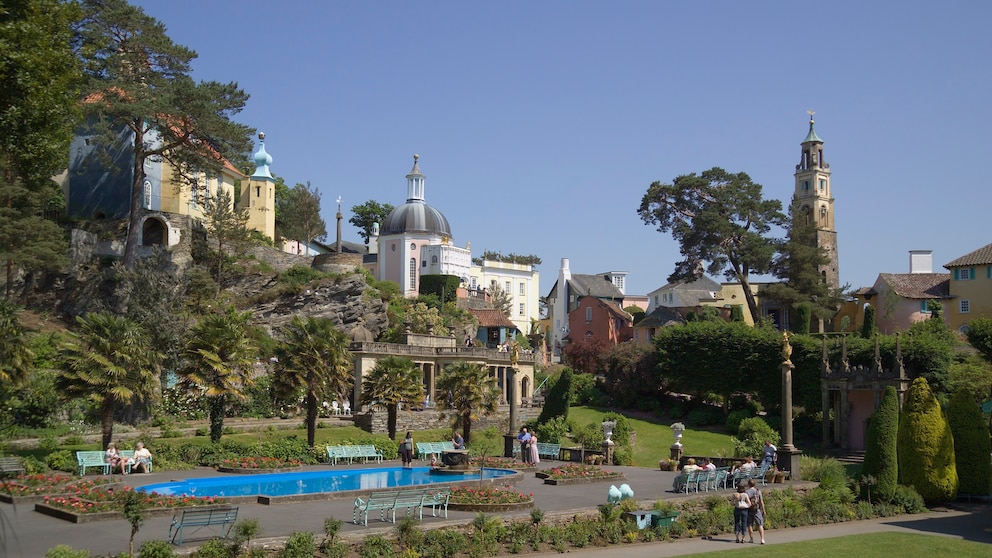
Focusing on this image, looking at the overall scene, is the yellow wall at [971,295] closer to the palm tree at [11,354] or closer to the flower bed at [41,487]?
the flower bed at [41,487]

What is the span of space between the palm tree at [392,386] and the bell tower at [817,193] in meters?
61.6

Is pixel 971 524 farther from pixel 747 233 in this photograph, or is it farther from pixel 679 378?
pixel 747 233

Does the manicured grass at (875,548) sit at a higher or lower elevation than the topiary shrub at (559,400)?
lower

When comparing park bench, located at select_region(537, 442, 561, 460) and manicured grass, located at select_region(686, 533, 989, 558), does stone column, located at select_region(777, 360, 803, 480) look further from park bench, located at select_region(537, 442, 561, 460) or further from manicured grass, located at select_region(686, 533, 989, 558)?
park bench, located at select_region(537, 442, 561, 460)

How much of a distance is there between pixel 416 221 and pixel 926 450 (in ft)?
195

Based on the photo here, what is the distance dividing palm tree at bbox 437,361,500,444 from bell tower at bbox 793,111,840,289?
60.3 meters

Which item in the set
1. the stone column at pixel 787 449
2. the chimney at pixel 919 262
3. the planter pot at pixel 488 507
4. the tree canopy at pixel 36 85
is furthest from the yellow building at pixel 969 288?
the tree canopy at pixel 36 85

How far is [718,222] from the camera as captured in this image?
65562 millimetres

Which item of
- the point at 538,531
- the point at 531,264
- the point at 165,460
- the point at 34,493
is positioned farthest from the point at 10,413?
the point at 531,264

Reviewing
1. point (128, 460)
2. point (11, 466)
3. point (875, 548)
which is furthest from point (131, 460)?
point (875, 548)

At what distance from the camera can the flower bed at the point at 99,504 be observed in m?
18.9

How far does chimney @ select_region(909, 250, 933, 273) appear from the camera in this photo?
72938mm

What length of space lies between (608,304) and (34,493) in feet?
214

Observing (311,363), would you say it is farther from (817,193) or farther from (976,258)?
(817,193)
